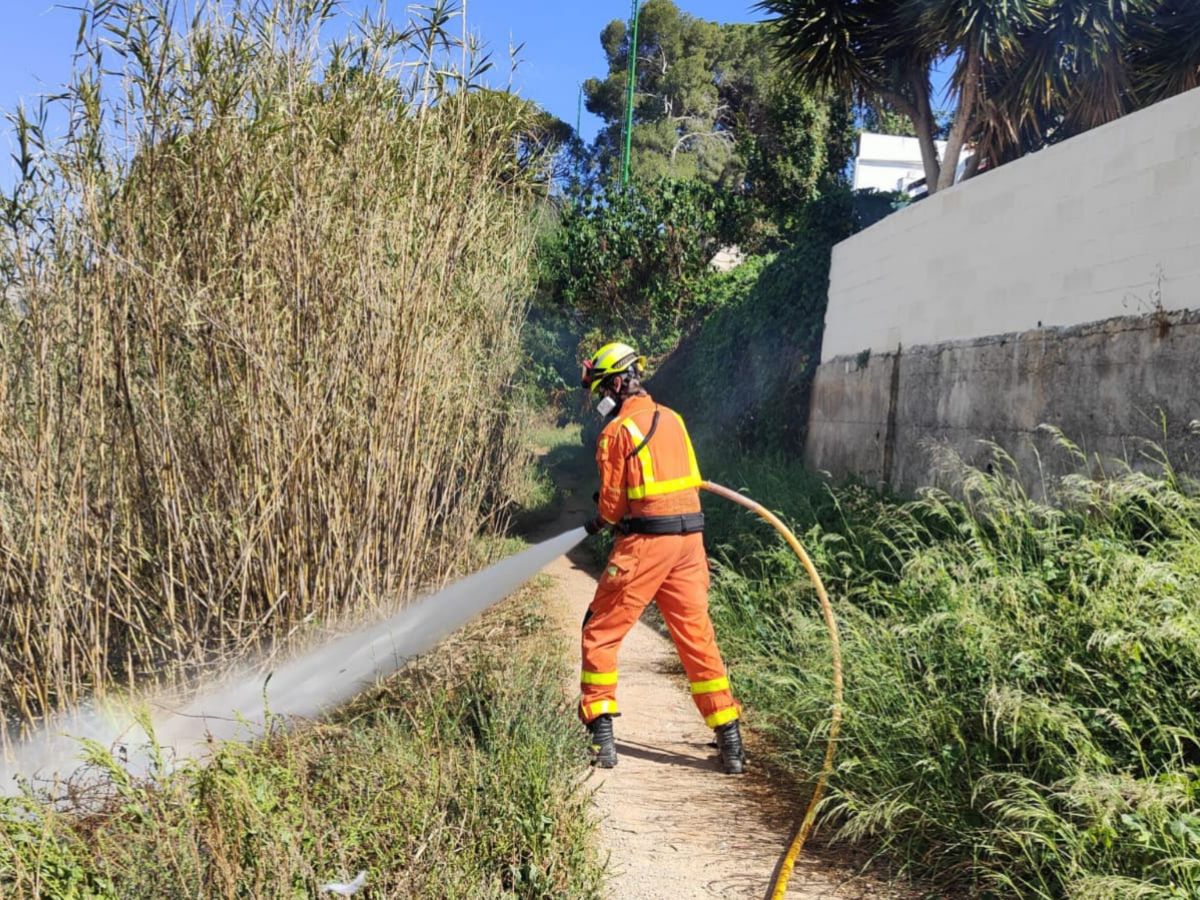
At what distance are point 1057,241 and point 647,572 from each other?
11.5 ft

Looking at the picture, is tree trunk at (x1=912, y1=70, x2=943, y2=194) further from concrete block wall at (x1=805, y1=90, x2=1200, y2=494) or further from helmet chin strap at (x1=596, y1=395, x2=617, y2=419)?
helmet chin strap at (x1=596, y1=395, x2=617, y2=419)

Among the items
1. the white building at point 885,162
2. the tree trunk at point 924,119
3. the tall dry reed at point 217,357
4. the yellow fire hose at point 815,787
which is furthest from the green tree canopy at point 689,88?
the yellow fire hose at point 815,787

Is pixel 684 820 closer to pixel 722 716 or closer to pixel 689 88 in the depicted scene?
pixel 722 716

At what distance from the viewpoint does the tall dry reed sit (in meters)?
4.41

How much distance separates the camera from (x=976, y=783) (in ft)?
11.6

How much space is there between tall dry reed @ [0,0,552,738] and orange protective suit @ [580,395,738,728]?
136cm

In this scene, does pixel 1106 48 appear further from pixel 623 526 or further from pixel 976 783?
pixel 976 783

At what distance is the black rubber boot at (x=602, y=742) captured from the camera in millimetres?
4582

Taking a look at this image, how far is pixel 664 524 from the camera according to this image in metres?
4.59

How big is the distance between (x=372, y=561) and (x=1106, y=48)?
30.6ft

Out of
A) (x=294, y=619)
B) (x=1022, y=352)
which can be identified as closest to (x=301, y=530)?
(x=294, y=619)

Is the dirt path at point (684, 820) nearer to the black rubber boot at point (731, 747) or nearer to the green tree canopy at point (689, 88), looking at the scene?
the black rubber boot at point (731, 747)

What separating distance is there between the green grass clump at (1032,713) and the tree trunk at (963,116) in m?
8.17

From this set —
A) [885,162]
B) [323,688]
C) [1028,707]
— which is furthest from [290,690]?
[885,162]
